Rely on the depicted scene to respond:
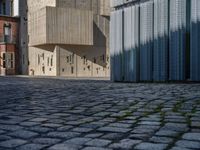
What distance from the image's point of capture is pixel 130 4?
16.5m

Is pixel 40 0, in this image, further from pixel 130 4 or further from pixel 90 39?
pixel 130 4

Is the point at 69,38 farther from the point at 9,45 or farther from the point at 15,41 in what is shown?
the point at 15,41

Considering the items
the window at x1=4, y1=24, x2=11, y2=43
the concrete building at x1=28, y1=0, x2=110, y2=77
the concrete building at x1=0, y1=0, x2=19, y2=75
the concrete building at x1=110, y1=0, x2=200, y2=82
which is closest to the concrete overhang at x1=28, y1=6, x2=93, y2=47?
the concrete building at x1=28, y1=0, x2=110, y2=77

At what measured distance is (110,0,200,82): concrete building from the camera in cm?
1358

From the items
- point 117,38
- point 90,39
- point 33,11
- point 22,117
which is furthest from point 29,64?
point 22,117

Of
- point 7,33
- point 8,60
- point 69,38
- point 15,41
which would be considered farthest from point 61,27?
point 7,33

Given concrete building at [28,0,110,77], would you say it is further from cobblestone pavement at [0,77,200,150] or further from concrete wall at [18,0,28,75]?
cobblestone pavement at [0,77,200,150]

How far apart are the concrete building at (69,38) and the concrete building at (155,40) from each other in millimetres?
19251

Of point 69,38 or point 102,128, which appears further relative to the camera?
point 69,38

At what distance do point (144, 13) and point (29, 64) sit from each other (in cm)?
2899

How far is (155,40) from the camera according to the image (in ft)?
48.9

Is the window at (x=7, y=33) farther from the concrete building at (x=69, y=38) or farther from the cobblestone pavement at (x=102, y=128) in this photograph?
the cobblestone pavement at (x=102, y=128)

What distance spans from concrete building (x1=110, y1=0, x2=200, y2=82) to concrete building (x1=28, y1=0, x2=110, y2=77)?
1925cm

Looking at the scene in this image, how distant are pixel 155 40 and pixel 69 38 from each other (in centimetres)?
2325
